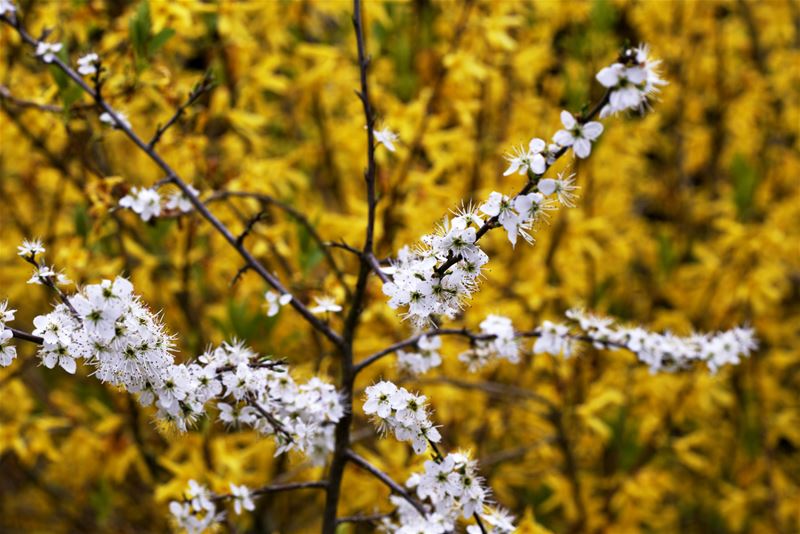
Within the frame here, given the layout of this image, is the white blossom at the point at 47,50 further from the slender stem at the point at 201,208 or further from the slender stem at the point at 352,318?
the slender stem at the point at 352,318

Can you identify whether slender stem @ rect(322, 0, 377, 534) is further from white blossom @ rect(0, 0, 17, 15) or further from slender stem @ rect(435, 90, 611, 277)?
white blossom @ rect(0, 0, 17, 15)

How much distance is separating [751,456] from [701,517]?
563 mm

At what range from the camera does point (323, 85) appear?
386cm

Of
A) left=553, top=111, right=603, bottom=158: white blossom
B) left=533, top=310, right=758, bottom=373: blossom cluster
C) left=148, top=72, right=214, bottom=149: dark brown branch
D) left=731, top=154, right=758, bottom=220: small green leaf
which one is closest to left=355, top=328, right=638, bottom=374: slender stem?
left=533, top=310, right=758, bottom=373: blossom cluster

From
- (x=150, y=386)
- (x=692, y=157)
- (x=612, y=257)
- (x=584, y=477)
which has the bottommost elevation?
(x=150, y=386)

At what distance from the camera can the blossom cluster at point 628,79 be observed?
143cm

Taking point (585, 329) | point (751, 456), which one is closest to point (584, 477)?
point (751, 456)

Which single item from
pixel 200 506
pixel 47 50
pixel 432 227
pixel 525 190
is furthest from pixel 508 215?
pixel 432 227

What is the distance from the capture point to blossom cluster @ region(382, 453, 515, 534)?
5.21 ft

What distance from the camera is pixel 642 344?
206cm

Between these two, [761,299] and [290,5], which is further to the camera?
[761,299]

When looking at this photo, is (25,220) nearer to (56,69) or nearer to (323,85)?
(323,85)

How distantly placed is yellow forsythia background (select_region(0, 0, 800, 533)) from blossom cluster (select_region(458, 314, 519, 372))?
0.68 m

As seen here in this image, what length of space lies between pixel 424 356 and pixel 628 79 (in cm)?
84
